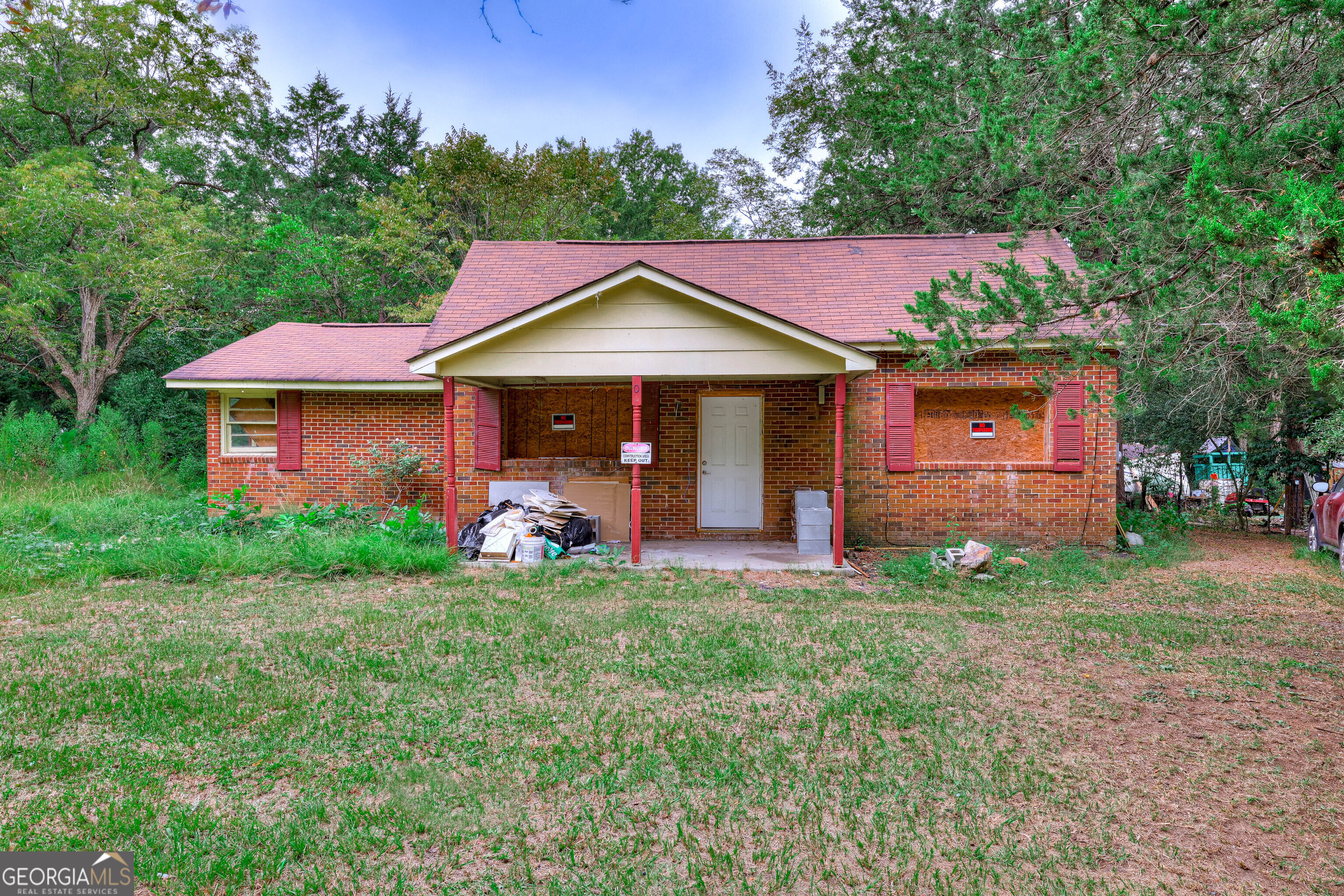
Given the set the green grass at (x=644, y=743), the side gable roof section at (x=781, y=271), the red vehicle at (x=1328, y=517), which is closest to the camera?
the green grass at (x=644, y=743)

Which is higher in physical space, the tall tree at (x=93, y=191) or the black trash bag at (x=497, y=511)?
the tall tree at (x=93, y=191)

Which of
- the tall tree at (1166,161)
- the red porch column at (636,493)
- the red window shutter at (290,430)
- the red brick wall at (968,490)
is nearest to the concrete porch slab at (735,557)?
the red porch column at (636,493)

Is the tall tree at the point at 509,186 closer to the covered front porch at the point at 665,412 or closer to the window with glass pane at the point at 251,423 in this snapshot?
the window with glass pane at the point at 251,423

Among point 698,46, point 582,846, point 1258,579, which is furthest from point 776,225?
point 582,846

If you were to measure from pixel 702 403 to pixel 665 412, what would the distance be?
595 mm

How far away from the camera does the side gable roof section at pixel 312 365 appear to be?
11.0 metres

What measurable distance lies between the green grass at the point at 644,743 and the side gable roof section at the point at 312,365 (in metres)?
4.91

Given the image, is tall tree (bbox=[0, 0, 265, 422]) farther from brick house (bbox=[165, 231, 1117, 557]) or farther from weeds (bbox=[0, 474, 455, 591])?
brick house (bbox=[165, 231, 1117, 557])

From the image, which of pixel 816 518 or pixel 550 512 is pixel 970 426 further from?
pixel 550 512

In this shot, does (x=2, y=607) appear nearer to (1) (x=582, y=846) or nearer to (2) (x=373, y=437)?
(2) (x=373, y=437)

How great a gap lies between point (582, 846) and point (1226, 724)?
3.66 metres

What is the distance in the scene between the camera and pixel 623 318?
859 centimetres

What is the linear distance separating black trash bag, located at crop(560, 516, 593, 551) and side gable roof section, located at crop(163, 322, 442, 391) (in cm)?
336

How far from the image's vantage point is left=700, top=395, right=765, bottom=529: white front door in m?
10.9
